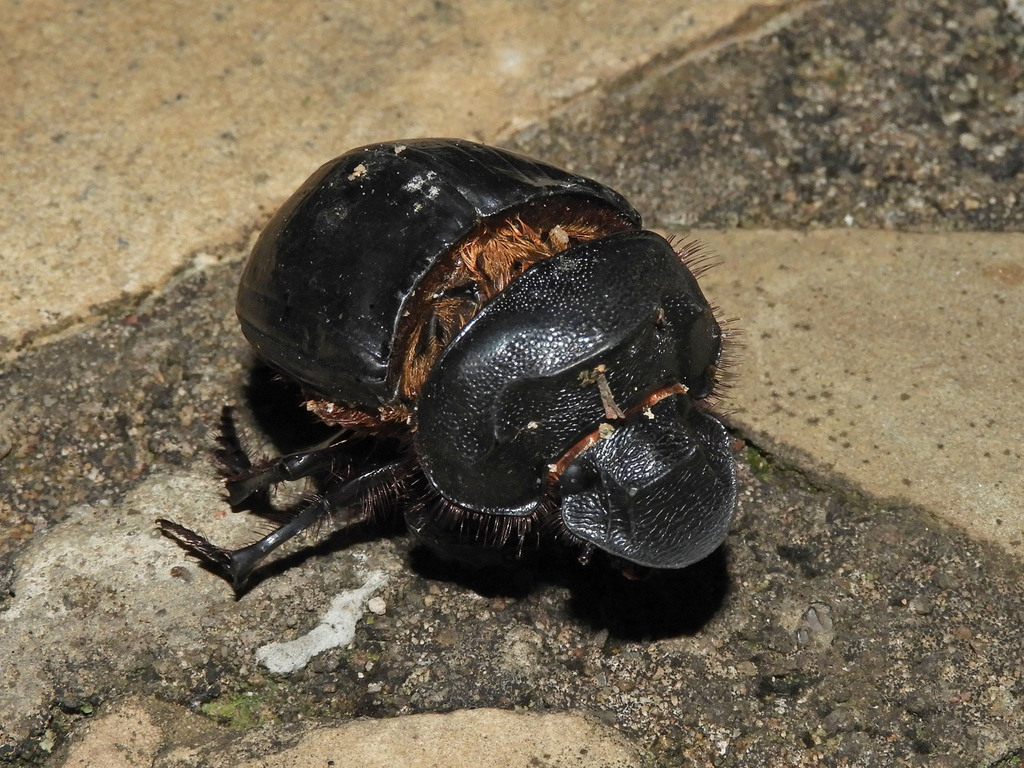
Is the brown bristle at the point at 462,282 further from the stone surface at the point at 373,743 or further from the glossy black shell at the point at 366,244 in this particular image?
the stone surface at the point at 373,743

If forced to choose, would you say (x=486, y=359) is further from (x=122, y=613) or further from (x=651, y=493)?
(x=122, y=613)

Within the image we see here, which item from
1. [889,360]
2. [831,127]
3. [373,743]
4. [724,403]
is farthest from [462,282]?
[831,127]

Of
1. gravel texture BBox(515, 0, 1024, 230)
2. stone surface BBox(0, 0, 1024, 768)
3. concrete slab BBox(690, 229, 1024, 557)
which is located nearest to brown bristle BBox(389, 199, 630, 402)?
stone surface BBox(0, 0, 1024, 768)

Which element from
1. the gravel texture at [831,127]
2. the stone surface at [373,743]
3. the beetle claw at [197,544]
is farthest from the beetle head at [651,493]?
the gravel texture at [831,127]

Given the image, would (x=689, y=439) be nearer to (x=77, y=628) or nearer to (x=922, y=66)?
(x=77, y=628)

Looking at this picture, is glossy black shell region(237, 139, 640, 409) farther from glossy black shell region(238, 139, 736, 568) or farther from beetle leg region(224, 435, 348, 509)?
beetle leg region(224, 435, 348, 509)

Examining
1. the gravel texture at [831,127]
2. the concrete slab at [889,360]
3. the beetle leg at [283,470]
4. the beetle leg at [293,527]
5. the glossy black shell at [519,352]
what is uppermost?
the glossy black shell at [519,352]

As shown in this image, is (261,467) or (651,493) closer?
(651,493)
